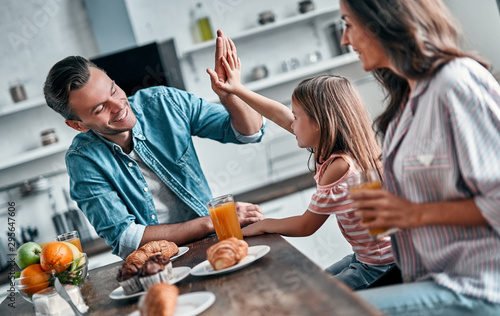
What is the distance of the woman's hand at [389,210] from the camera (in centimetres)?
107

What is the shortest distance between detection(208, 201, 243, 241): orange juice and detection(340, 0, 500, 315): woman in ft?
1.61

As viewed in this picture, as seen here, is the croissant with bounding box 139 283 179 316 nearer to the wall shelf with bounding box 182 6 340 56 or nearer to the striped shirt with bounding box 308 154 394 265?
the striped shirt with bounding box 308 154 394 265

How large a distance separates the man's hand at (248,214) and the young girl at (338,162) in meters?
0.10

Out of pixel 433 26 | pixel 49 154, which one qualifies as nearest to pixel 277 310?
pixel 433 26

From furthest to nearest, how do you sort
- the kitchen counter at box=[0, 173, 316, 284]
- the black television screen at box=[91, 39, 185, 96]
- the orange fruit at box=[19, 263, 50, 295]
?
the black television screen at box=[91, 39, 185, 96], the kitchen counter at box=[0, 173, 316, 284], the orange fruit at box=[19, 263, 50, 295]

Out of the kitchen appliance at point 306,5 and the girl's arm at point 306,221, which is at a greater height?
the kitchen appliance at point 306,5

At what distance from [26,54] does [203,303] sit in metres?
3.54

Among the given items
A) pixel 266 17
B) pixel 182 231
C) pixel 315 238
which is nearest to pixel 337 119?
pixel 182 231

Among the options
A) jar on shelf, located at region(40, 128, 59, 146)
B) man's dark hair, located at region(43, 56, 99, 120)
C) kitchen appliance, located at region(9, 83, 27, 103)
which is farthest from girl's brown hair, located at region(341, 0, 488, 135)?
kitchen appliance, located at region(9, 83, 27, 103)

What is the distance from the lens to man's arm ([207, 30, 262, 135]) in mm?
1859

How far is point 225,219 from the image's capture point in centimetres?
150

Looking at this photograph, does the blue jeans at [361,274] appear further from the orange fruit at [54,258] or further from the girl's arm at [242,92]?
the orange fruit at [54,258]

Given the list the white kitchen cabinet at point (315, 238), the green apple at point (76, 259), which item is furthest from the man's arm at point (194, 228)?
the white kitchen cabinet at point (315, 238)

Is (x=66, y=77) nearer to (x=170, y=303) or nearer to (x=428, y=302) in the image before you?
(x=170, y=303)
